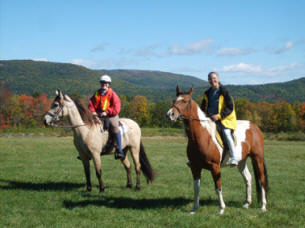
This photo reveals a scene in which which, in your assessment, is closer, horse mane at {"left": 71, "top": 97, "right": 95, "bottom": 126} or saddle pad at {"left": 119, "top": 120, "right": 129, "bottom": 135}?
horse mane at {"left": 71, "top": 97, "right": 95, "bottom": 126}

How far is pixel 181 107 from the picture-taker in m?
6.54

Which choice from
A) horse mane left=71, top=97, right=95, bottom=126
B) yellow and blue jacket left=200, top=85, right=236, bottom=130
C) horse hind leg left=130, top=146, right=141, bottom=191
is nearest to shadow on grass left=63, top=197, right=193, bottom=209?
horse hind leg left=130, top=146, right=141, bottom=191

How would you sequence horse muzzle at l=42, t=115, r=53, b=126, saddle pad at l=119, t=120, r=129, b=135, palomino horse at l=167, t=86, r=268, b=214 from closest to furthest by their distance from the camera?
palomino horse at l=167, t=86, r=268, b=214 → horse muzzle at l=42, t=115, r=53, b=126 → saddle pad at l=119, t=120, r=129, b=135

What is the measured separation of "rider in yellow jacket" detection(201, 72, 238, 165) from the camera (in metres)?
6.86

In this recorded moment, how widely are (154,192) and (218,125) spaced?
3201 millimetres

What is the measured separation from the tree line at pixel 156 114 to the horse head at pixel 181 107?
59.0 m

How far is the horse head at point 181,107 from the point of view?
641cm

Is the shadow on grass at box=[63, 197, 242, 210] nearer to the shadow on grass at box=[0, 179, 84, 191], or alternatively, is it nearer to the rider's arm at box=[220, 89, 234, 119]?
the shadow on grass at box=[0, 179, 84, 191]

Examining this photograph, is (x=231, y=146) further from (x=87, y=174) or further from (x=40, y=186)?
(x=40, y=186)

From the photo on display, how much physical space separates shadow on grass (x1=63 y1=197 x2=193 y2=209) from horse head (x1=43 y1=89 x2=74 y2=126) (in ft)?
7.26

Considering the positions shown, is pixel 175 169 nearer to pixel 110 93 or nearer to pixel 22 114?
pixel 110 93

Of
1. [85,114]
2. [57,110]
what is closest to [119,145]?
[85,114]

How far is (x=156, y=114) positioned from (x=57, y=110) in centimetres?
7177

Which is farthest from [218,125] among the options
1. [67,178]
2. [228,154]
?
[67,178]
